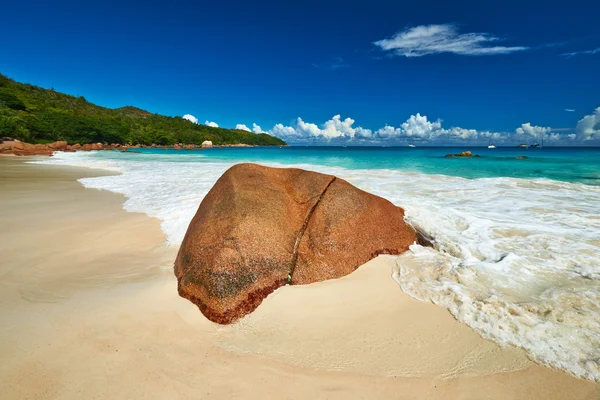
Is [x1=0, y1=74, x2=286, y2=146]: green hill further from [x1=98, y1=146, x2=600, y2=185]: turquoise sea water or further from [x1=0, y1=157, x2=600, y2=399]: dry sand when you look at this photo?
[x1=0, y1=157, x2=600, y2=399]: dry sand

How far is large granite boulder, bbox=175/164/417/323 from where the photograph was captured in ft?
10.6

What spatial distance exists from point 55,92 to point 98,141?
59.8 meters

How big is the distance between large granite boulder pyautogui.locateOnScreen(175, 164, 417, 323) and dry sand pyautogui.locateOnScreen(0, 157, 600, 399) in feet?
0.60

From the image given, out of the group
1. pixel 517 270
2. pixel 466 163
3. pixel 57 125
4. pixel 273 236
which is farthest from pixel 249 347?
pixel 57 125

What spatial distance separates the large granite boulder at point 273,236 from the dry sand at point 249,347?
7.2 inches

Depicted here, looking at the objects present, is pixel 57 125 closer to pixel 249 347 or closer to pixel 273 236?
pixel 273 236

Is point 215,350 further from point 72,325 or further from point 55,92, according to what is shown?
point 55,92

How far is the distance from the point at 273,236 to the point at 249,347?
1.38m

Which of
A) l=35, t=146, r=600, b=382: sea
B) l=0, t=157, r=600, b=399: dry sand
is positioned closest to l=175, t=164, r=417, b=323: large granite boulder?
l=0, t=157, r=600, b=399: dry sand

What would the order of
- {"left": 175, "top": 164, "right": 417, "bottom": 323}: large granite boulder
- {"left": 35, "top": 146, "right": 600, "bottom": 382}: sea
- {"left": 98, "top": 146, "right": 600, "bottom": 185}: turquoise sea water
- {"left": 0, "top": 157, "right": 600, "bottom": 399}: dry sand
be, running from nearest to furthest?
{"left": 0, "top": 157, "right": 600, "bottom": 399}: dry sand
{"left": 35, "top": 146, "right": 600, "bottom": 382}: sea
{"left": 175, "top": 164, "right": 417, "bottom": 323}: large granite boulder
{"left": 98, "top": 146, "right": 600, "bottom": 185}: turquoise sea water

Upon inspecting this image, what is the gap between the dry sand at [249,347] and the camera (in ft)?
7.23

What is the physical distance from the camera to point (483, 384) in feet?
7.30

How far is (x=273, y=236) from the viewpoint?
3705mm

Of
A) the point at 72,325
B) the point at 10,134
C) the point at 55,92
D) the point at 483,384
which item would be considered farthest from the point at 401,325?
the point at 55,92
